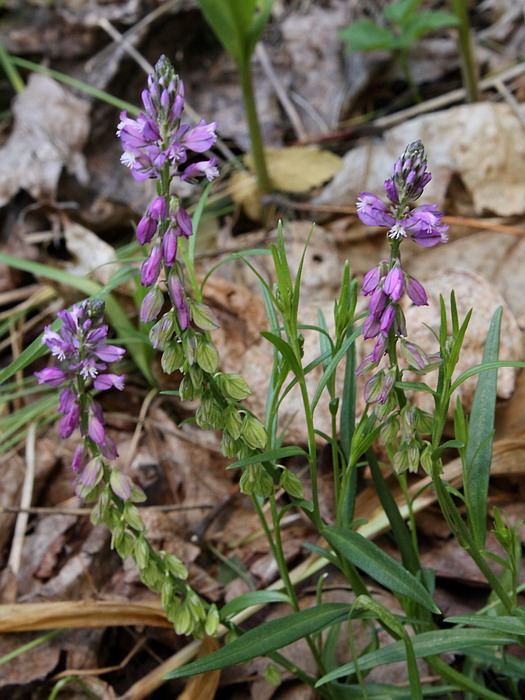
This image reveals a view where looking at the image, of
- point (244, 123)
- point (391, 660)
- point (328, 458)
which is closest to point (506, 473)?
point (328, 458)

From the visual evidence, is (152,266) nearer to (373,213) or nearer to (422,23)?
(373,213)

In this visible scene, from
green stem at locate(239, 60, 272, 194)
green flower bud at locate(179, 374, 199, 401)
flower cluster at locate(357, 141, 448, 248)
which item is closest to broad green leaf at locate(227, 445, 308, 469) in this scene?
green flower bud at locate(179, 374, 199, 401)

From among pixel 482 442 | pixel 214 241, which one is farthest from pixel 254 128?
pixel 482 442

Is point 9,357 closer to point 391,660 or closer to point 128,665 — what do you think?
point 128,665

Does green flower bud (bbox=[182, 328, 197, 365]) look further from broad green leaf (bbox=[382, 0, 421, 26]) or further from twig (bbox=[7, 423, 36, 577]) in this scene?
broad green leaf (bbox=[382, 0, 421, 26])

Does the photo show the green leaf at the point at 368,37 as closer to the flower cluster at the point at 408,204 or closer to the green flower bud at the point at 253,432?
the flower cluster at the point at 408,204

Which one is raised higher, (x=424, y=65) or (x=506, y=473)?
(x=424, y=65)
